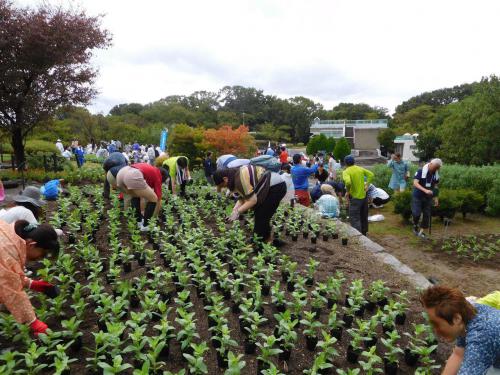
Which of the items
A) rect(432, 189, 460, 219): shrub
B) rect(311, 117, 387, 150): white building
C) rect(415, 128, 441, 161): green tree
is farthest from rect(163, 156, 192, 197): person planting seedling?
rect(311, 117, 387, 150): white building

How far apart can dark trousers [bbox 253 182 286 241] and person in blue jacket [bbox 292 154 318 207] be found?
10.6ft

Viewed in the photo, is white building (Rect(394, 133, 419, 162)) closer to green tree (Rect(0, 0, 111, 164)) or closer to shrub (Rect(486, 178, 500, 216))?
shrub (Rect(486, 178, 500, 216))

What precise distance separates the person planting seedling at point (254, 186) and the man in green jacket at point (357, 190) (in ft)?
6.82

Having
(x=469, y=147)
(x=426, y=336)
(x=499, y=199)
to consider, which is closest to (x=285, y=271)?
(x=426, y=336)

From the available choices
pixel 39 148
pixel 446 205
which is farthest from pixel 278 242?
pixel 39 148

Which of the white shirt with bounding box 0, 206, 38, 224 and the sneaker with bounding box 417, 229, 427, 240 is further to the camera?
the sneaker with bounding box 417, 229, 427, 240

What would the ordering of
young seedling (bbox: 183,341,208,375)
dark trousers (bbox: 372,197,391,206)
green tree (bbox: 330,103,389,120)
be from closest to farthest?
young seedling (bbox: 183,341,208,375) < dark trousers (bbox: 372,197,391,206) < green tree (bbox: 330,103,389,120)

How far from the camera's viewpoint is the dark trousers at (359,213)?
22.8 feet

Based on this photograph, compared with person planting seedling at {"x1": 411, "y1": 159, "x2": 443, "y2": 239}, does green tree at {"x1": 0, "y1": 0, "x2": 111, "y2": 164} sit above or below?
above

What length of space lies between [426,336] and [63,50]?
1170 centimetres

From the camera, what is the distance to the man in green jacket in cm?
681

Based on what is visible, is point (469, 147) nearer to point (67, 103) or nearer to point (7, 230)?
point (67, 103)

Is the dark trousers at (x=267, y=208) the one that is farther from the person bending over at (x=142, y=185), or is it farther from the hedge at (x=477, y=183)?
the hedge at (x=477, y=183)

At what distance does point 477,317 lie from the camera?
77.7 inches
